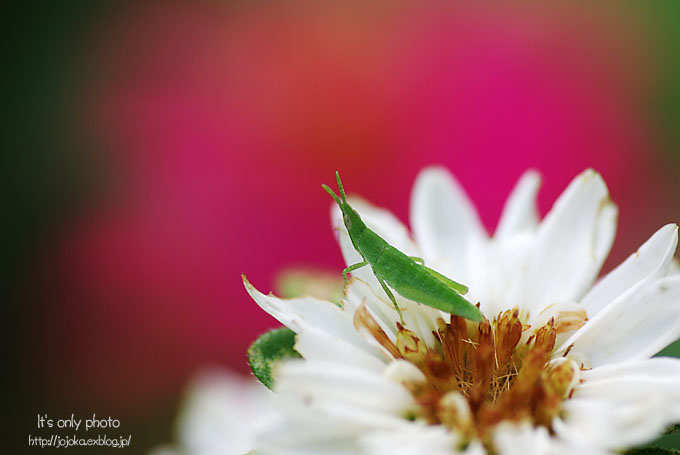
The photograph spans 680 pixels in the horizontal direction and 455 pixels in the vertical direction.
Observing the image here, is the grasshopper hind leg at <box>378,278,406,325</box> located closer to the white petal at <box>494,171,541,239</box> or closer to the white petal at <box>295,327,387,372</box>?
the white petal at <box>295,327,387,372</box>

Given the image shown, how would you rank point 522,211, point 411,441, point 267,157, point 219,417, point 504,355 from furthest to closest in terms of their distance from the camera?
point 267,157, point 219,417, point 522,211, point 504,355, point 411,441

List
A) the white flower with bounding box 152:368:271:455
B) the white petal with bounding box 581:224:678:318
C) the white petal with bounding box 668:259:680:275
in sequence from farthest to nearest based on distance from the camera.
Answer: the white flower with bounding box 152:368:271:455 → the white petal with bounding box 668:259:680:275 → the white petal with bounding box 581:224:678:318

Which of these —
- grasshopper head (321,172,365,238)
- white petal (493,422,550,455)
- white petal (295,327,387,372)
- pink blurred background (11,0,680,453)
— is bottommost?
white petal (493,422,550,455)

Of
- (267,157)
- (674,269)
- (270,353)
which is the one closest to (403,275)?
(270,353)

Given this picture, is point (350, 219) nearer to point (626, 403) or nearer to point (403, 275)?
point (403, 275)

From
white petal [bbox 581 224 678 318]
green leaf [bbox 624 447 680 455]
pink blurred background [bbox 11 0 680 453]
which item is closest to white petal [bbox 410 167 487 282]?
white petal [bbox 581 224 678 318]

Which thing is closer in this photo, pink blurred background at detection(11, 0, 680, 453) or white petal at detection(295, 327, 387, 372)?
white petal at detection(295, 327, 387, 372)

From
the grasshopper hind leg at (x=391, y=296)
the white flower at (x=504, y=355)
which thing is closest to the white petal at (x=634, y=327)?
the white flower at (x=504, y=355)
